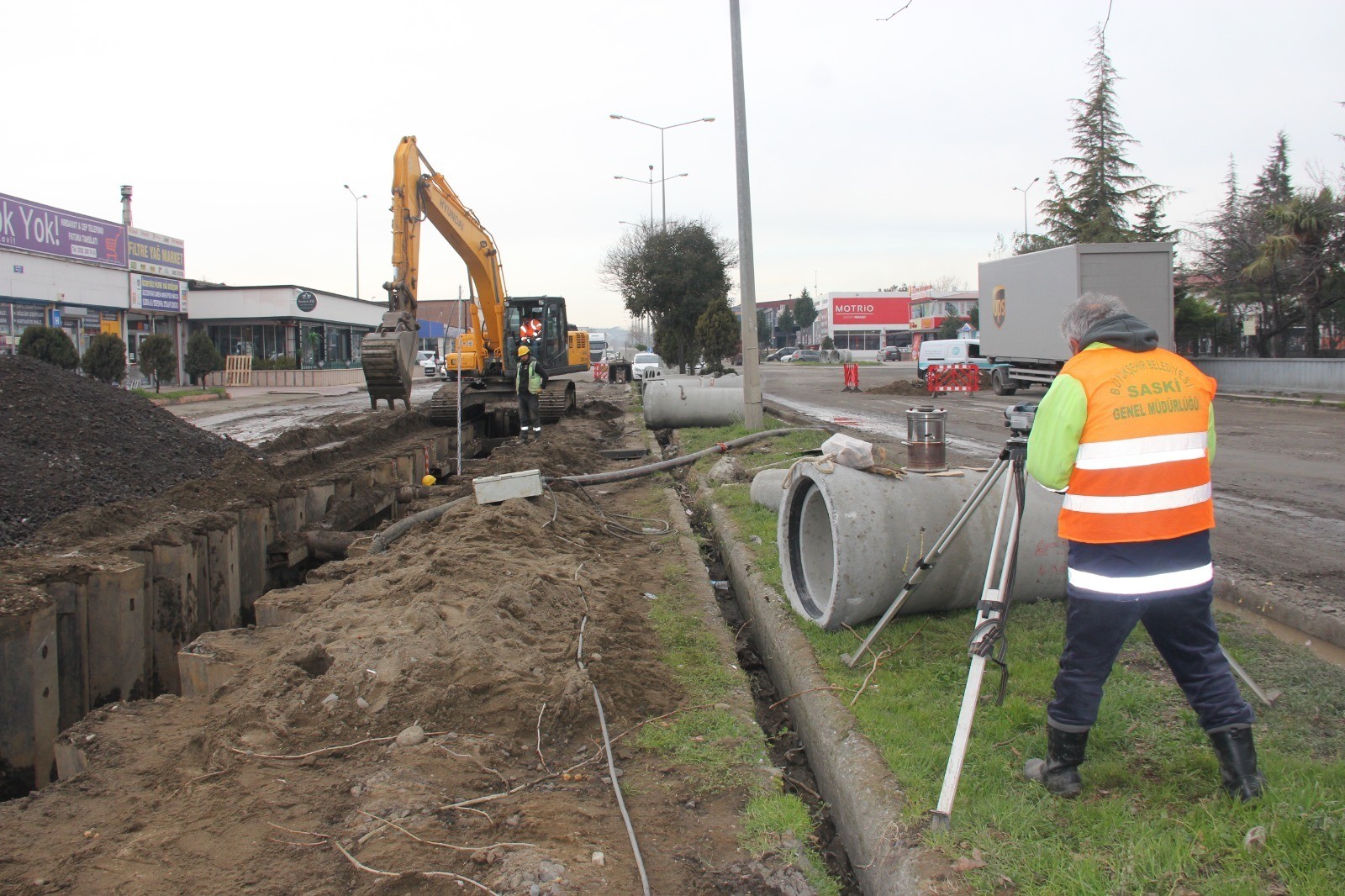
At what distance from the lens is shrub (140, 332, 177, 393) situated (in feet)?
94.2

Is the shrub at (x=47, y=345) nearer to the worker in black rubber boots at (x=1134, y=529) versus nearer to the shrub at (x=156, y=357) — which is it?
the shrub at (x=156, y=357)

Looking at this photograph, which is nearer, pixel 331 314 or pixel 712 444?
pixel 712 444

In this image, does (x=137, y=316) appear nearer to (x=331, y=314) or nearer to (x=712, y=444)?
(x=331, y=314)

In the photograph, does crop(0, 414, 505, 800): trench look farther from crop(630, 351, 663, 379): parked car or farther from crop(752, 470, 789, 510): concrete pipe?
crop(630, 351, 663, 379): parked car

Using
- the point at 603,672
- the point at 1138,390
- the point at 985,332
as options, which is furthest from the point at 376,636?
the point at 985,332

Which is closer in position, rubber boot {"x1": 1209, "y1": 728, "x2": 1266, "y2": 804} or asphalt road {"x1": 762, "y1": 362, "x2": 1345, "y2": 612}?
rubber boot {"x1": 1209, "y1": 728, "x2": 1266, "y2": 804}

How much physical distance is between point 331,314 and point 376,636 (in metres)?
46.7

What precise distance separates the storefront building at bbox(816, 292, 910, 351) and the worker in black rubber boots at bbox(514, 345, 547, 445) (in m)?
73.5

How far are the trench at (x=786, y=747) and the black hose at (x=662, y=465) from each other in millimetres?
2901

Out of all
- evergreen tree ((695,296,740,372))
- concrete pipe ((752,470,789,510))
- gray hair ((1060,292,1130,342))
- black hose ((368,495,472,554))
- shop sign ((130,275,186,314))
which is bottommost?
black hose ((368,495,472,554))

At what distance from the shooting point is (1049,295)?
22.2 m

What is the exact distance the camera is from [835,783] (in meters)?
3.84

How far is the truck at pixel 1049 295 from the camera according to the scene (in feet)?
66.8

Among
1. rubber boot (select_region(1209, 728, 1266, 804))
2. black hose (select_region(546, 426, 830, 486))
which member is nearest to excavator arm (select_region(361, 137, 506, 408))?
black hose (select_region(546, 426, 830, 486))
